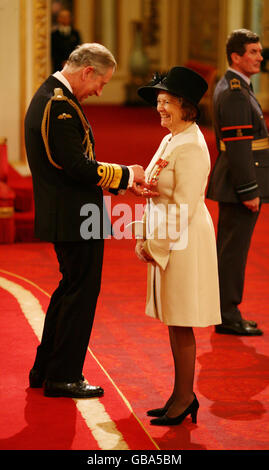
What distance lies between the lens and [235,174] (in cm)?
493

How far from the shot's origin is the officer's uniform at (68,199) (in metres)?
3.66

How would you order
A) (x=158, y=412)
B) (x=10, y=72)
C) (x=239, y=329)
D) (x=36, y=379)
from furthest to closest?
(x=10, y=72)
(x=239, y=329)
(x=36, y=379)
(x=158, y=412)

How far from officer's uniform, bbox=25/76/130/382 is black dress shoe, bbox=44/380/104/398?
1.1 inches

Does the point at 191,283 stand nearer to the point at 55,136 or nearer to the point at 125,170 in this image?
the point at 125,170

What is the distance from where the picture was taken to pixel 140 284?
6.09 meters

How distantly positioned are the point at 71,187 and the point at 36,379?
92cm

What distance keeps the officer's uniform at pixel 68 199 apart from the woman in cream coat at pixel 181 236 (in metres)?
0.24

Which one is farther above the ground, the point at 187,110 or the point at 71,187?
the point at 187,110

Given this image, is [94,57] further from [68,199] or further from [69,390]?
[69,390]

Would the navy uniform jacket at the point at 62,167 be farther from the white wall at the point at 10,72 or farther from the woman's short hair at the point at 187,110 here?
the white wall at the point at 10,72

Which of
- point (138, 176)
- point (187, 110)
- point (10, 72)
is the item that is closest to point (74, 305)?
point (138, 176)

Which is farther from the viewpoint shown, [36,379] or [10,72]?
[10,72]

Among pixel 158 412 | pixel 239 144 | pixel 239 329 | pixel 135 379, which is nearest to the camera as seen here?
pixel 158 412

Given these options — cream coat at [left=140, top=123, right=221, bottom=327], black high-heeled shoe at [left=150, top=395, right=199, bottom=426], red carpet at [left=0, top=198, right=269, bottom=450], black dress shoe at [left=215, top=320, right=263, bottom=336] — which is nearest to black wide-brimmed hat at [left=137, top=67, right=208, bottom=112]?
cream coat at [left=140, top=123, right=221, bottom=327]
